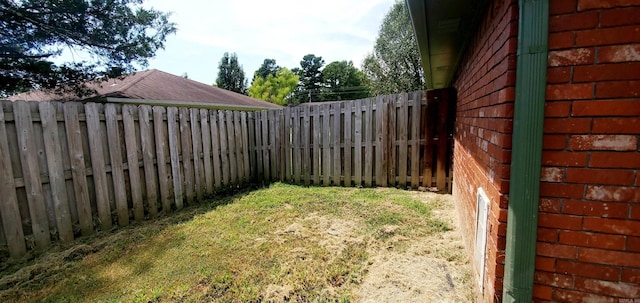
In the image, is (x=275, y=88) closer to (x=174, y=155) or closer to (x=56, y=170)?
(x=174, y=155)

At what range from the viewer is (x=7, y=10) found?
4.30 m

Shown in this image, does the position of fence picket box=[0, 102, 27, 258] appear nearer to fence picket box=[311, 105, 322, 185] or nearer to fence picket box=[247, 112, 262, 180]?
fence picket box=[247, 112, 262, 180]

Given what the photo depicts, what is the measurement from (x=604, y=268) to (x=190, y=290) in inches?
109

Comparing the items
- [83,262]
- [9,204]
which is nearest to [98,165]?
[9,204]

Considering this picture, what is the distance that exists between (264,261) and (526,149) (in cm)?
238

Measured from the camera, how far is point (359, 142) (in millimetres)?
5527

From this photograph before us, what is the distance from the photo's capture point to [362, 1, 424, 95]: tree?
1981cm

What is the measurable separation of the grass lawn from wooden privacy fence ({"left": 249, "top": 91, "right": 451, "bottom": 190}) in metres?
1.27

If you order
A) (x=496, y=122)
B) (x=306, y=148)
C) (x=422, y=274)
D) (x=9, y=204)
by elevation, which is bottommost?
(x=422, y=274)

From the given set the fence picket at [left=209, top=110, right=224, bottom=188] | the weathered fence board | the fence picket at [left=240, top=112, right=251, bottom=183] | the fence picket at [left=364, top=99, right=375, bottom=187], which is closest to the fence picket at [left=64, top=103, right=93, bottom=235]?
the weathered fence board

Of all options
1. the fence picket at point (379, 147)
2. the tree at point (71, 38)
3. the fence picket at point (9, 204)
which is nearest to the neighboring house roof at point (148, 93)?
the tree at point (71, 38)

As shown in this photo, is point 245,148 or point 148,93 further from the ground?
point 148,93

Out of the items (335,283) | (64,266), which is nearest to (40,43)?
(64,266)

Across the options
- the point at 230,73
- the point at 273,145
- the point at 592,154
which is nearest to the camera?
the point at 592,154
